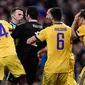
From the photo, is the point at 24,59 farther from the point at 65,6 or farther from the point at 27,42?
the point at 65,6

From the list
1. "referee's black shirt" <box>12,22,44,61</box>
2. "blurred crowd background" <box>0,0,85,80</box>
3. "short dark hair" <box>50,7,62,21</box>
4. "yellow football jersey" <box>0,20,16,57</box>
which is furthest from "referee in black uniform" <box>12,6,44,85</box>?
"blurred crowd background" <box>0,0,85,80</box>

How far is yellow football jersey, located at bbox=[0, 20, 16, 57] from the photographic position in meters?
13.8

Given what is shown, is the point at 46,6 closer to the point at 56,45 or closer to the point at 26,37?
the point at 26,37

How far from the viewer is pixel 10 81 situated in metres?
14.6

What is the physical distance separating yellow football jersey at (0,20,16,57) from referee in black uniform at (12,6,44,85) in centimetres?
41

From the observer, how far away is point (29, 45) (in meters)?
14.4

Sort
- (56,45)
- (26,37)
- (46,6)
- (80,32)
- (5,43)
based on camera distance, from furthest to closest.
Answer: (46,6) → (26,37) → (5,43) → (56,45) → (80,32)

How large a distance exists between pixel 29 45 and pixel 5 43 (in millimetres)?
778

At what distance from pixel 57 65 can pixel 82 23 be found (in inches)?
38.7

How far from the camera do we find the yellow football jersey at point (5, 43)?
542 inches

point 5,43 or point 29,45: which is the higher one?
point 5,43

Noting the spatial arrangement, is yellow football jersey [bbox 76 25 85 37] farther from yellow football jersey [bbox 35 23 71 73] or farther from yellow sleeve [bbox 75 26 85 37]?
yellow football jersey [bbox 35 23 71 73]

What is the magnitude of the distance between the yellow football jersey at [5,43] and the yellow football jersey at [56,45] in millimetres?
915

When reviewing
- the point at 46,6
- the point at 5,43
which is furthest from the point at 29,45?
the point at 46,6
